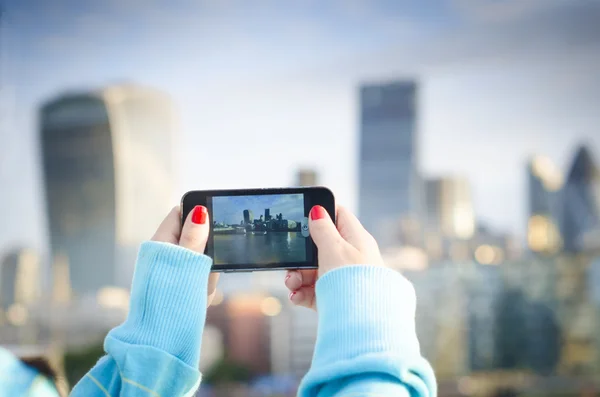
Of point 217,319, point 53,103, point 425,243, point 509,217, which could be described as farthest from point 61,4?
point 509,217

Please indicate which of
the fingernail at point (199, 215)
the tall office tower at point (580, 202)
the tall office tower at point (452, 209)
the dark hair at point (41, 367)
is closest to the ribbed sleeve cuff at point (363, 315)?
the fingernail at point (199, 215)

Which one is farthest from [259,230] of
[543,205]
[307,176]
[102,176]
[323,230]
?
[102,176]

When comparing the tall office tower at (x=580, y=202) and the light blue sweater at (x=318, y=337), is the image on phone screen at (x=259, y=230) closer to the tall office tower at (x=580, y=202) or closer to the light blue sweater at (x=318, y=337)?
the light blue sweater at (x=318, y=337)

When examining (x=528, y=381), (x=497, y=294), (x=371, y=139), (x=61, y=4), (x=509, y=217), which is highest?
(x=61, y=4)

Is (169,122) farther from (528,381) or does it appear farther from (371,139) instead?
(528,381)

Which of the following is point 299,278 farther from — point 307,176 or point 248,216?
point 307,176
